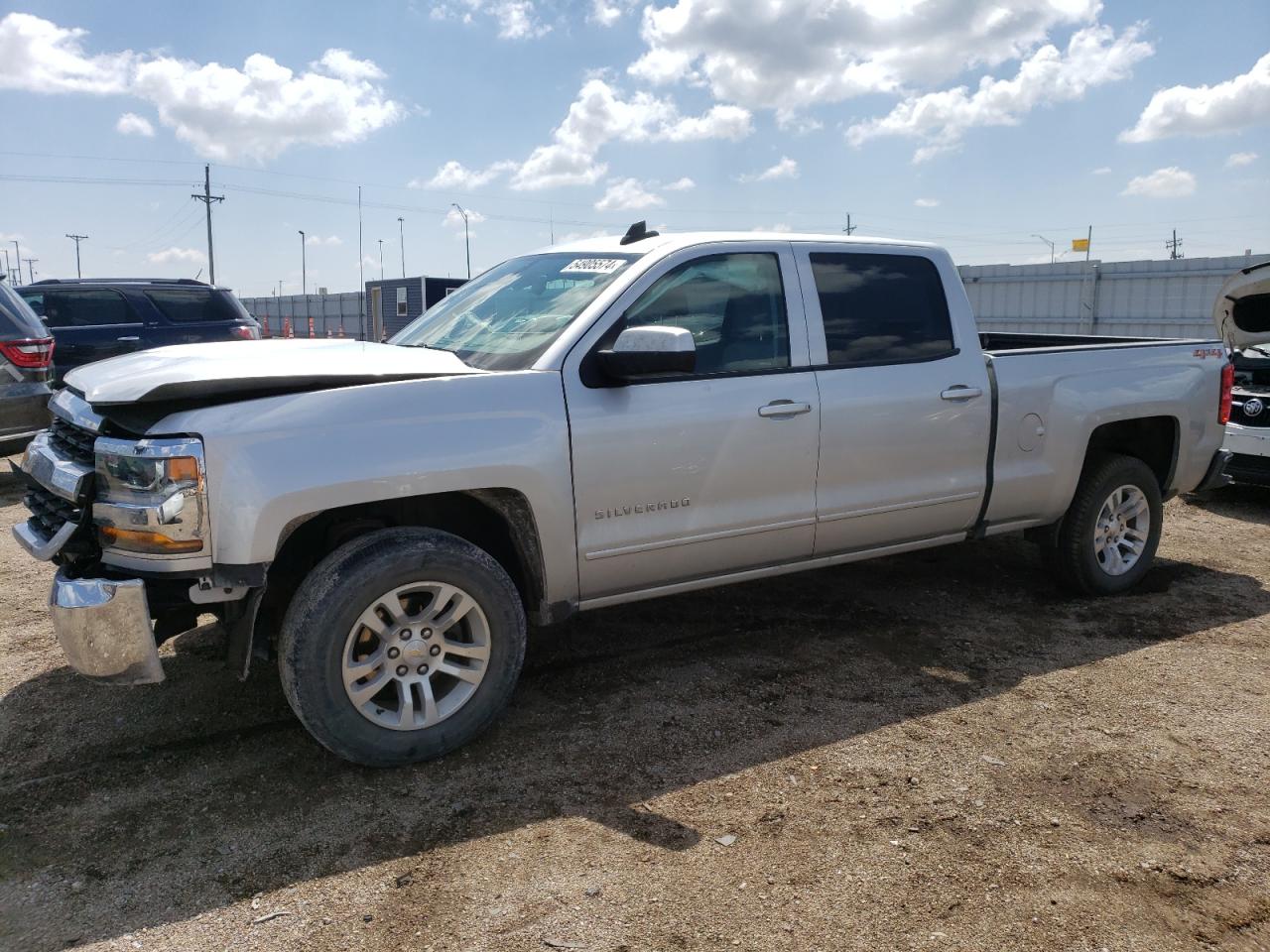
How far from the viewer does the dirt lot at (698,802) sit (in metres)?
2.74

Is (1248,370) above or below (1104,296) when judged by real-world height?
below

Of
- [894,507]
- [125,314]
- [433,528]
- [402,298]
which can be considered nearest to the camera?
[433,528]

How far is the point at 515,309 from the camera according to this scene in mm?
4332

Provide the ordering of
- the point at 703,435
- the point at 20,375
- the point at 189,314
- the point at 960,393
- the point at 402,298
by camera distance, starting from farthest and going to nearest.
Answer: the point at 402,298
the point at 189,314
the point at 20,375
the point at 960,393
the point at 703,435

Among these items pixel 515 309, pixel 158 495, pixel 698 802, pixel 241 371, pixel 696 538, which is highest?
pixel 515 309

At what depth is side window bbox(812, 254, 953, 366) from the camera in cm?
450

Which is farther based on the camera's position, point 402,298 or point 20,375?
point 402,298

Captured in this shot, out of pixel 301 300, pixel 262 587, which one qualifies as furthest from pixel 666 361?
pixel 301 300

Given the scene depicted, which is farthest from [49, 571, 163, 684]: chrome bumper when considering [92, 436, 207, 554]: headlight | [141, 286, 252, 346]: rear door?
[141, 286, 252, 346]: rear door

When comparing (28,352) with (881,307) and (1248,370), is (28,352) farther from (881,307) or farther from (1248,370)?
(1248,370)

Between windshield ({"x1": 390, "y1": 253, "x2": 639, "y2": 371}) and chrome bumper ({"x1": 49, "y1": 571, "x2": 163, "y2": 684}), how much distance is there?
5.00 feet

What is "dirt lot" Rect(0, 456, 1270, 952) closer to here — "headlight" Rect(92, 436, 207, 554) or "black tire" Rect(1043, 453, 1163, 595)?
"black tire" Rect(1043, 453, 1163, 595)

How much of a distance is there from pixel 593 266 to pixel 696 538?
4.17 ft

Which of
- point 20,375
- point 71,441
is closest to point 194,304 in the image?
point 20,375
